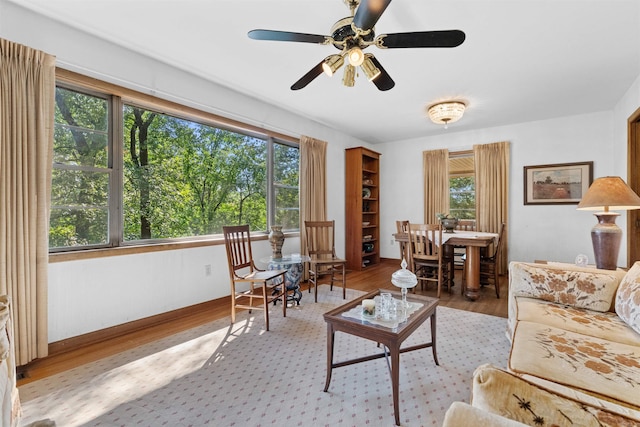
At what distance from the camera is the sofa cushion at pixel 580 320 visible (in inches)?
62.1

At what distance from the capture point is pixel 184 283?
306 centimetres

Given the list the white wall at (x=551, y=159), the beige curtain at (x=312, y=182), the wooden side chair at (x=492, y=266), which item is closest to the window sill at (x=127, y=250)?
the beige curtain at (x=312, y=182)

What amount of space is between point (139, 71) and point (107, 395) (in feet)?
8.90

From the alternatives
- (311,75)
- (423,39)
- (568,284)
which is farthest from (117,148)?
(568,284)

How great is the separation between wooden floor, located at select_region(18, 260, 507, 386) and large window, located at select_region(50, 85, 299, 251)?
859 mm

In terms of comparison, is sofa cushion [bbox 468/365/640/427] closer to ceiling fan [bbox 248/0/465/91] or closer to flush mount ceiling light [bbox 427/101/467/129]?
ceiling fan [bbox 248/0/465/91]

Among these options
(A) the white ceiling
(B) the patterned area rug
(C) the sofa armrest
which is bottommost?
(B) the patterned area rug

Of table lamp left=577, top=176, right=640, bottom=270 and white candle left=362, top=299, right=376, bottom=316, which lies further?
table lamp left=577, top=176, right=640, bottom=270

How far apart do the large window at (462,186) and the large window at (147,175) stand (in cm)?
351

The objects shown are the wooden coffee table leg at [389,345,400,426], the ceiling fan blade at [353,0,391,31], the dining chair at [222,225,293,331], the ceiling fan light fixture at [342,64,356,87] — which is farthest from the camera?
the dining chair at [222,225,293,331]

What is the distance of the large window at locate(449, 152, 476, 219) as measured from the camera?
17.6 ft

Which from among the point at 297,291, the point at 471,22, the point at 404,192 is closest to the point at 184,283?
the point at 297,291

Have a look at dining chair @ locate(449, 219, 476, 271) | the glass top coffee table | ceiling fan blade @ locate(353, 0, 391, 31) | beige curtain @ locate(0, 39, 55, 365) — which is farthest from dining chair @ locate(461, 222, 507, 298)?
beige curtain @ locate(0, 39, 55, 365)

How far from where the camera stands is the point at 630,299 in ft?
5.51
